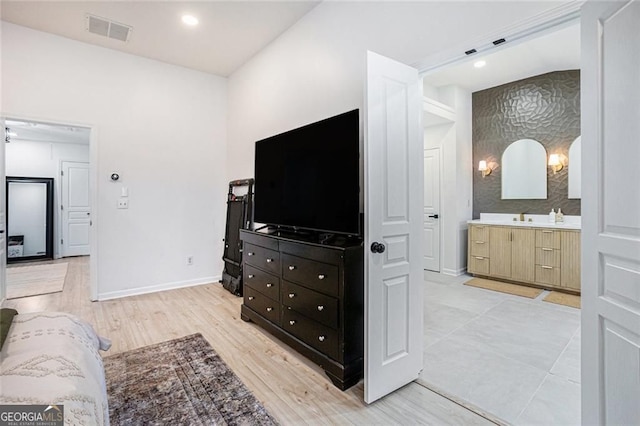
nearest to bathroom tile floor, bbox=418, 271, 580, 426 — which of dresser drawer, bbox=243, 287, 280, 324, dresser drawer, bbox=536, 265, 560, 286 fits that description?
dresser drawer, bbox=536, 265, 560, 286

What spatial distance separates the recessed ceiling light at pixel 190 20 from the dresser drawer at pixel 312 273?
2633mm

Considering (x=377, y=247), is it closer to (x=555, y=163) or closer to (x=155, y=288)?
(x=155, y=288)

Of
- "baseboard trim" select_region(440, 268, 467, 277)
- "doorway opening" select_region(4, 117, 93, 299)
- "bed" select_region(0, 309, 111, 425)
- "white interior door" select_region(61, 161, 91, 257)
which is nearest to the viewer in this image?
"bed" select_region(0, 309, 111, 425)

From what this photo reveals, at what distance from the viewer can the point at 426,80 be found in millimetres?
4797

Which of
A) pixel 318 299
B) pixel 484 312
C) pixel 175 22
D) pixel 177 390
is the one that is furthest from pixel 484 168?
pixel 177 390

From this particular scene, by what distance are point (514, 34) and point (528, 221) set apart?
380 centimetres

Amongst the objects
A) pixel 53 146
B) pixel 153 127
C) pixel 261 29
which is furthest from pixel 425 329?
pixel 53 146

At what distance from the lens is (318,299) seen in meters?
2.21

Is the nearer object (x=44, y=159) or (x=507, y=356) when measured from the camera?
(x=507, y=356)

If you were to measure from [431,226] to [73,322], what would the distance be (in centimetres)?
498

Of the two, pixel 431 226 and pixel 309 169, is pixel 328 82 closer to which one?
pixel 309 169

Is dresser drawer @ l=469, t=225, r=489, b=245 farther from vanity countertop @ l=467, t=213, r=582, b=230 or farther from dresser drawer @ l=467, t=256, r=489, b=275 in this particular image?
dresser drawer @ l=467, t=256, r=489, b=275

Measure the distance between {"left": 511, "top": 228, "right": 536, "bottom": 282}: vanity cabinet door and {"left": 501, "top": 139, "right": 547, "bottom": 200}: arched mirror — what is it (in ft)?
2.37

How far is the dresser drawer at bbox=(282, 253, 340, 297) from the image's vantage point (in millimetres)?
2086
